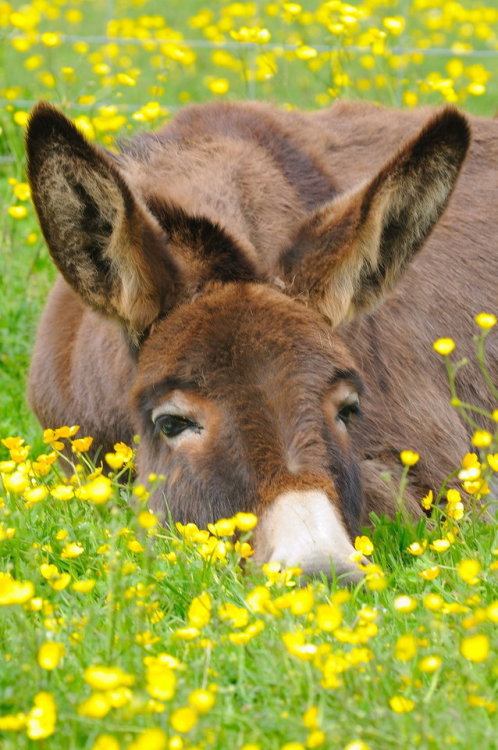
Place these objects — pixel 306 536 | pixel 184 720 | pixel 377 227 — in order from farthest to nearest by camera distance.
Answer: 1. pixel 377 227
2. pixel 306 536
3. pixel 184 720

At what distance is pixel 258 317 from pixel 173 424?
423mm

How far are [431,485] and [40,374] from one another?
172 cm

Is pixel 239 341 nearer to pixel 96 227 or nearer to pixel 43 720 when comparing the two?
pixel 96 227

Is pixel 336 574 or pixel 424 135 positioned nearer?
pixel 336 574

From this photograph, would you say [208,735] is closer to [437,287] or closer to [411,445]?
[411,445]

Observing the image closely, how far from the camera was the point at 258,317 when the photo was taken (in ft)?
11.9

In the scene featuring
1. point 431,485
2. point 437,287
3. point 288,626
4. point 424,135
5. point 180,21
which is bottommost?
point 180,21

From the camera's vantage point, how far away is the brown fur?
11.4 feet

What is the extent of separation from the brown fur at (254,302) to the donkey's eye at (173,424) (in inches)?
2.2

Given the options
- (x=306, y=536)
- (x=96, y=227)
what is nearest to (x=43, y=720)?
(x=306, y=536)

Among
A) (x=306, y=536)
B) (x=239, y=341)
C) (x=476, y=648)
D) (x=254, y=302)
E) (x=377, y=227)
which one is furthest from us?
(x=377, y=227)

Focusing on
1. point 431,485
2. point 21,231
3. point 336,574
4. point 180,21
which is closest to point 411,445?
point 431,485

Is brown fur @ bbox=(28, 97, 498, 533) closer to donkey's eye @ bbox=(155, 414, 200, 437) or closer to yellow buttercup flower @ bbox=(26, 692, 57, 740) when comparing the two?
donkey's eye @ bbox=(155, 414, 200, 437)

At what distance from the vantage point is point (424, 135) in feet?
12.3
